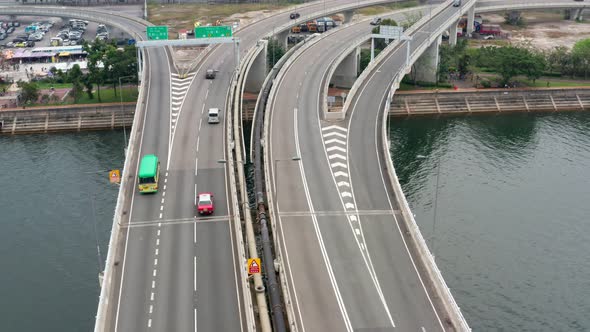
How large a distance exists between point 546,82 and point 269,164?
8736 centimetres

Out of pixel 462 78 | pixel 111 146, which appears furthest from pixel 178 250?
pixel 462 78

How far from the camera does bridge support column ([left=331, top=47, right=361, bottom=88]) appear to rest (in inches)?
5463

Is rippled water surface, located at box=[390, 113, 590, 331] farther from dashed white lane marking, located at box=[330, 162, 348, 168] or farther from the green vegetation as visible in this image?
the green vegetation

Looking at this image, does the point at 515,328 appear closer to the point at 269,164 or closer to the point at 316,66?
the point at 269,164

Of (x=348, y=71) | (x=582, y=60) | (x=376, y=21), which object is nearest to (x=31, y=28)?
(x=376, y=21)

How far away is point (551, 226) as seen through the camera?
83375 millimetres

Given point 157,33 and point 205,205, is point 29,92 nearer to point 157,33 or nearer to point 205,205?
point 157,33

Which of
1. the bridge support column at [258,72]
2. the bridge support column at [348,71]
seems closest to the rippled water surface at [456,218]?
the bridge support column at [348,71]

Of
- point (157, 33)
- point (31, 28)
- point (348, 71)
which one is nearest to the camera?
point (157, 33)

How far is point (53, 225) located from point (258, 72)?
6244cm

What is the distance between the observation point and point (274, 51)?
145 m

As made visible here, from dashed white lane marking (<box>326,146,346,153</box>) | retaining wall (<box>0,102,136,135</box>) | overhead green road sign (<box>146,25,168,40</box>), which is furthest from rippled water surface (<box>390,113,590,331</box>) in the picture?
retaining wall (<box>0,102,136,135</box>)

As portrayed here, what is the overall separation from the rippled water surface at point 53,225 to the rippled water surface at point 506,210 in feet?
128

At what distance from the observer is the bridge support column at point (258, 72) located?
Result: 5281 inches
